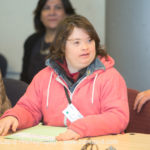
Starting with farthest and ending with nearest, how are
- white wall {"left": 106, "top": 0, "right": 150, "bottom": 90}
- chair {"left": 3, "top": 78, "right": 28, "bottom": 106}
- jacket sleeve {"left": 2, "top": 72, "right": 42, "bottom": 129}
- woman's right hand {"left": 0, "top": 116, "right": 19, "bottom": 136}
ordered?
white wall {"left": 106, "top": 0, "right": 150, "bottom": 90}, chair {"left": 3, "top": 78, "right": 28, "bottom": 106}, jacket sleeve {"left": 2, "top": 72, "right": 42, "bottom": 129}, woman's right hand {"left": 0, "top": 116, "right": 19, "bottom": 136}

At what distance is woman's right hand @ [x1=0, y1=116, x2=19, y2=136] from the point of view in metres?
1.43

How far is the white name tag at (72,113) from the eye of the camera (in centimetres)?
160

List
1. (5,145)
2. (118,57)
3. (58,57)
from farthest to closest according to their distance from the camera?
1. (118,57)
2. (58,57)
3. (5,145)

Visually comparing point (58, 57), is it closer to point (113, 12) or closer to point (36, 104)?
point (36, 104)

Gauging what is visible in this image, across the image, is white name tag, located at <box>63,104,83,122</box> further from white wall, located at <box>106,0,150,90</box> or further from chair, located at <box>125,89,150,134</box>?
white wall, located at <box>106,0,150,90</box>

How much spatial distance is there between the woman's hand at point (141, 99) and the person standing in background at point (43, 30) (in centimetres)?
145

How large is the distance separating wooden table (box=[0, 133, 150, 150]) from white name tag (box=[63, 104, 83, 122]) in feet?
0.88

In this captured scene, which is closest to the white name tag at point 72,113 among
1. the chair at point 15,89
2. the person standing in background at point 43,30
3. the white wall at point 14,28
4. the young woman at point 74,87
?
the young woman at point 74,87

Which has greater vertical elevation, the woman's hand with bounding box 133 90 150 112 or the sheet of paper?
the woman's hand with bounding box 133 90 150 112

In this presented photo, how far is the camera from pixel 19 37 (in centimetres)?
401

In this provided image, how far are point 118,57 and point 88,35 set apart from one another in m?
1.51

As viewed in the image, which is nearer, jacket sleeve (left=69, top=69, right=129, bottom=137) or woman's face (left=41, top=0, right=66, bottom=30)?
jacket sleeve (left=69, top=69, right=129, bottom=137)

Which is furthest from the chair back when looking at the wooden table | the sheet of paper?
the wooden table

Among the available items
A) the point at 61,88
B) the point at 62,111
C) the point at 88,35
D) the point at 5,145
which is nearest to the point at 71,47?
the point at 88,35
